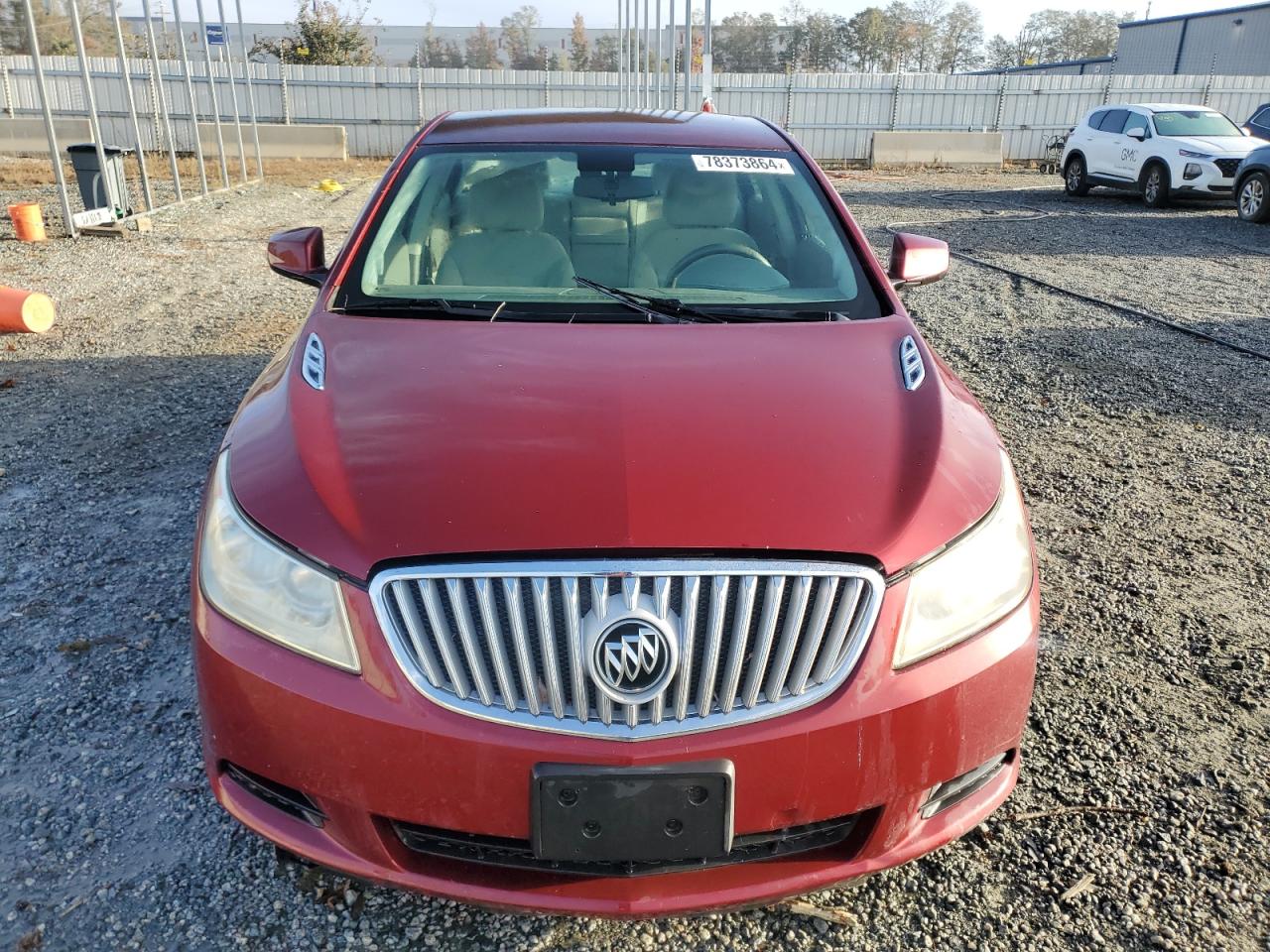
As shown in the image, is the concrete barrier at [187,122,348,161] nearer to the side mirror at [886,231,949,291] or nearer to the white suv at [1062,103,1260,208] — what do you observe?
the white suv at [1062,103,1260,208]

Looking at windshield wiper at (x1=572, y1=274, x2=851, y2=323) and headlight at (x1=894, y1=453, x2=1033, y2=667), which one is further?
windshield wiper at (x1=572, y1=274, x2=851, y2=323)

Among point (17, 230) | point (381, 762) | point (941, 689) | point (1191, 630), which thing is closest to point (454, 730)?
point (381, 762)

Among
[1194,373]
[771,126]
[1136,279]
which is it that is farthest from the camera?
[1136,279]

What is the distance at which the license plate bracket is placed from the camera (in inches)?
66.4

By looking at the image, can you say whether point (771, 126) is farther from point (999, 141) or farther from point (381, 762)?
point (999, 141)

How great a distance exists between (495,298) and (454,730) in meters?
1.49

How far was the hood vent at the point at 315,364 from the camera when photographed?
7.88 feet

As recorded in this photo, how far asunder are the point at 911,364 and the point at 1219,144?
15978mm

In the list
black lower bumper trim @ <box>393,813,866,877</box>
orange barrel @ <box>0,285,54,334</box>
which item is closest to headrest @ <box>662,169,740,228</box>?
black lower bumper trim @ <box>393,813,866,877</box>

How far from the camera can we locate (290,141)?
22422 millimetres

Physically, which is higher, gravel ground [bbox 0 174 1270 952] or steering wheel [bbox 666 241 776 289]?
steering wheel [bbox 666 241 776 289]

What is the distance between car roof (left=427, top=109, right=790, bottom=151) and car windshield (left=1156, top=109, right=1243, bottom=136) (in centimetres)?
1528

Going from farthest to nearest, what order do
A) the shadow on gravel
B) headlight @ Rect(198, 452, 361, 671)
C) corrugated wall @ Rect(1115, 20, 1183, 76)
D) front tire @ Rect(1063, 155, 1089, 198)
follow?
corrugated wall @ Rect(1115, 20, 1183, 76) < front tire @ Rect(1063, 155, 1089, 198) < the shadow on gravel < headlight @ Rect(198, 452, 361, 671)

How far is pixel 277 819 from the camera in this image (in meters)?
1.89
